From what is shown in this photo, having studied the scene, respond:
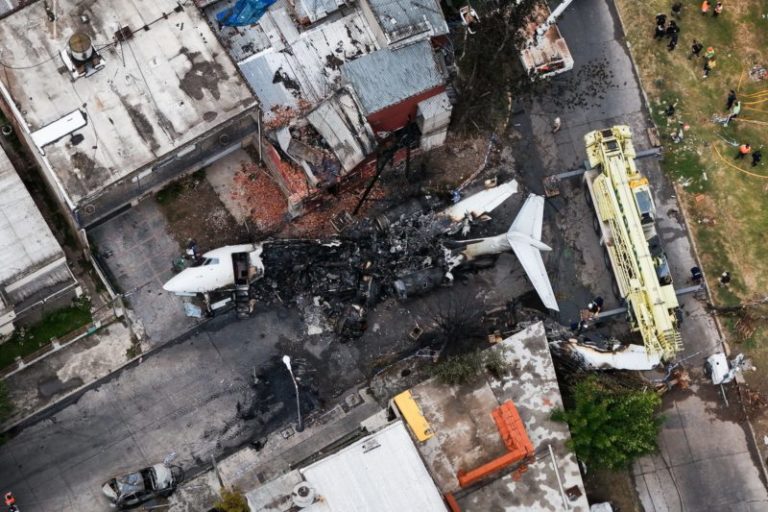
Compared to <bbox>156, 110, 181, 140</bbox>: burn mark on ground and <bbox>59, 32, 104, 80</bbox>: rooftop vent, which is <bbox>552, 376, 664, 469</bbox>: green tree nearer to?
<bbox>156, 110, 181, 140</bbox>: burn mark on ground

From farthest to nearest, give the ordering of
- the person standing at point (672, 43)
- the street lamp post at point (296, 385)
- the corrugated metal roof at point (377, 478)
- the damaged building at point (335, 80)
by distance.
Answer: the person standing at point (672, 43), the damaged building at point (335, 80), the street lamp post at point (296, 385), the corrugated metal roof at point (377, 478)

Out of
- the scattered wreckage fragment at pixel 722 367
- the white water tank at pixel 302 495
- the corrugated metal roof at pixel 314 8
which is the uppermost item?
the corrugated metal roof at pixel 314 8

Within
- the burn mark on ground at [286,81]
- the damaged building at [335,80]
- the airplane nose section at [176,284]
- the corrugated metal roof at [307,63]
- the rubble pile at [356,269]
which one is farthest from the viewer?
the burn mark on ground at [286,81]

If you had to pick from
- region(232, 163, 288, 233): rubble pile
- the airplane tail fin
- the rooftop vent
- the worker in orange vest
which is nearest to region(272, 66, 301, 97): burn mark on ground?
region(232, 163, 288, 233): rubble pile

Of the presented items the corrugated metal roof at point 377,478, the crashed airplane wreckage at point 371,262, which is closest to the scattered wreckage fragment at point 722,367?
the crashed airplane wreckage at point 371,262

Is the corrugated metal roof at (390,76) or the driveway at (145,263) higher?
the corrugated metal roof at (390,76)

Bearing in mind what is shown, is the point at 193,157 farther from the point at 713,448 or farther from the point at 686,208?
the point at 713,448

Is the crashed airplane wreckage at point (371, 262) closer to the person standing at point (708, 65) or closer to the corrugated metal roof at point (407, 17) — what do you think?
the corrugated metal roof at point (407, 17)
